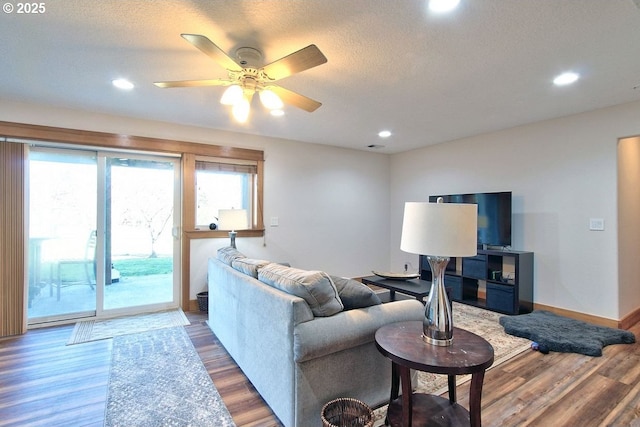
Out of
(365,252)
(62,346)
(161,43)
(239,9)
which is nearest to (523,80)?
(239,9)

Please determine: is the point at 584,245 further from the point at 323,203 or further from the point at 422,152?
the point at 323,203

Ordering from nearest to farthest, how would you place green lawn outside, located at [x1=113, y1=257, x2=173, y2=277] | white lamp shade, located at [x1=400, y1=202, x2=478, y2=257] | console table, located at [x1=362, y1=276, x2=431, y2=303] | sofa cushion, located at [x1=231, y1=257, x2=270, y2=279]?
1. white lamp shade, located at [x1=400, y1=202, x2=478, y2=257]
2. sofa cushion, located at [x1=231, y1=257, x2=270, y2=279]
3. console table, located at [x1=362, y1=276, x2=431, y2=303]
4. green lawn outside, located at [x1=113, y1=257, x2=173, y2=277]

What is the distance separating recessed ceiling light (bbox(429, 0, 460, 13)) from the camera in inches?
69.5

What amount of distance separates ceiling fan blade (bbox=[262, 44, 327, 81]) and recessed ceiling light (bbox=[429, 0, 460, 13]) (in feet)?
2.24

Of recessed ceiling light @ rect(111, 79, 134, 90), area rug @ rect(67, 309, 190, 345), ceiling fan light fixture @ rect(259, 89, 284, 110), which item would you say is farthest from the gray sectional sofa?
recessed ceiling light @ rect(111, 79, 134, 90)

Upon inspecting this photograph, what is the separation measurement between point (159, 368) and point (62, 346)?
4.10 feet

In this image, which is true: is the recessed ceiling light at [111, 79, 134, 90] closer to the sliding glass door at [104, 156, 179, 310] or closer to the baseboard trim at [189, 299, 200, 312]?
the sliding glass door at [104, 156, 179, 310]

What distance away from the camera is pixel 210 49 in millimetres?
1824

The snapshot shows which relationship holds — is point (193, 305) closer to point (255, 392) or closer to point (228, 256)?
point (228, 256)

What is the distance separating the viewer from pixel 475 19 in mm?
1932

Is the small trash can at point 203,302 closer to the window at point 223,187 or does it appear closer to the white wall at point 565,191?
the window at point 223,187

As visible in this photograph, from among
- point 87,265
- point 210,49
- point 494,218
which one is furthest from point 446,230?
point 87,265

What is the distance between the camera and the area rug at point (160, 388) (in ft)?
6.30

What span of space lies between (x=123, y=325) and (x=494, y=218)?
4828 millimetres
